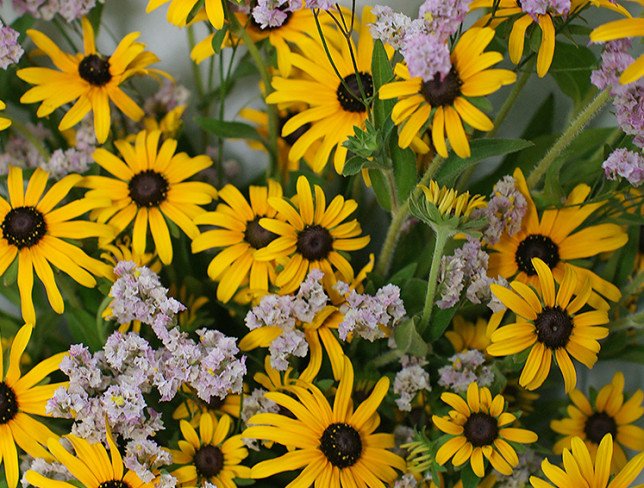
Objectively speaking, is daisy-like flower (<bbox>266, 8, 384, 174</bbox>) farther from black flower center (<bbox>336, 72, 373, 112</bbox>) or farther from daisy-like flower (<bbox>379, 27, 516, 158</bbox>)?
daisy-like flower (<bbox>379, 27, 516, 158</bbox>)

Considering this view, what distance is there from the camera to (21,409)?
71 cm

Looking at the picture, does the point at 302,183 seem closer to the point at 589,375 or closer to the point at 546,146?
the point at 546,146

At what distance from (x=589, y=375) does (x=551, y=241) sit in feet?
0.96

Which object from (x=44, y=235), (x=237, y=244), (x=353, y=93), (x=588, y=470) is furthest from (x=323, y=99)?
(x=588, y=470)

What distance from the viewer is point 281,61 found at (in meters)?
0.78

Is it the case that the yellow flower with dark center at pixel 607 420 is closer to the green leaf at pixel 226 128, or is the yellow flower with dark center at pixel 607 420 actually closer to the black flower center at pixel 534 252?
the black flower center at pixel 534 252

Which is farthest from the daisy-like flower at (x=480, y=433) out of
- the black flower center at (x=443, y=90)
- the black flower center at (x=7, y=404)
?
the black flower center at (x=7, y=404)

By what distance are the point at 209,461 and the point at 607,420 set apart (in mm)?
397

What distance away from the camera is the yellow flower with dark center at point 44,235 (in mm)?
727

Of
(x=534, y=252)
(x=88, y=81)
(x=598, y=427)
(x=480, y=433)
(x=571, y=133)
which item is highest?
(x=88, y=81)

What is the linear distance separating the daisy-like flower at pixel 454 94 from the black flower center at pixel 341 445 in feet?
0.80

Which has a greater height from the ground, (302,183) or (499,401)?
(302,183)

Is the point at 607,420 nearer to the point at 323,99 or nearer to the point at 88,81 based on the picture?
the point at 323,99

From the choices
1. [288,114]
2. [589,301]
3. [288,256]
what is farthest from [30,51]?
[589,301]
